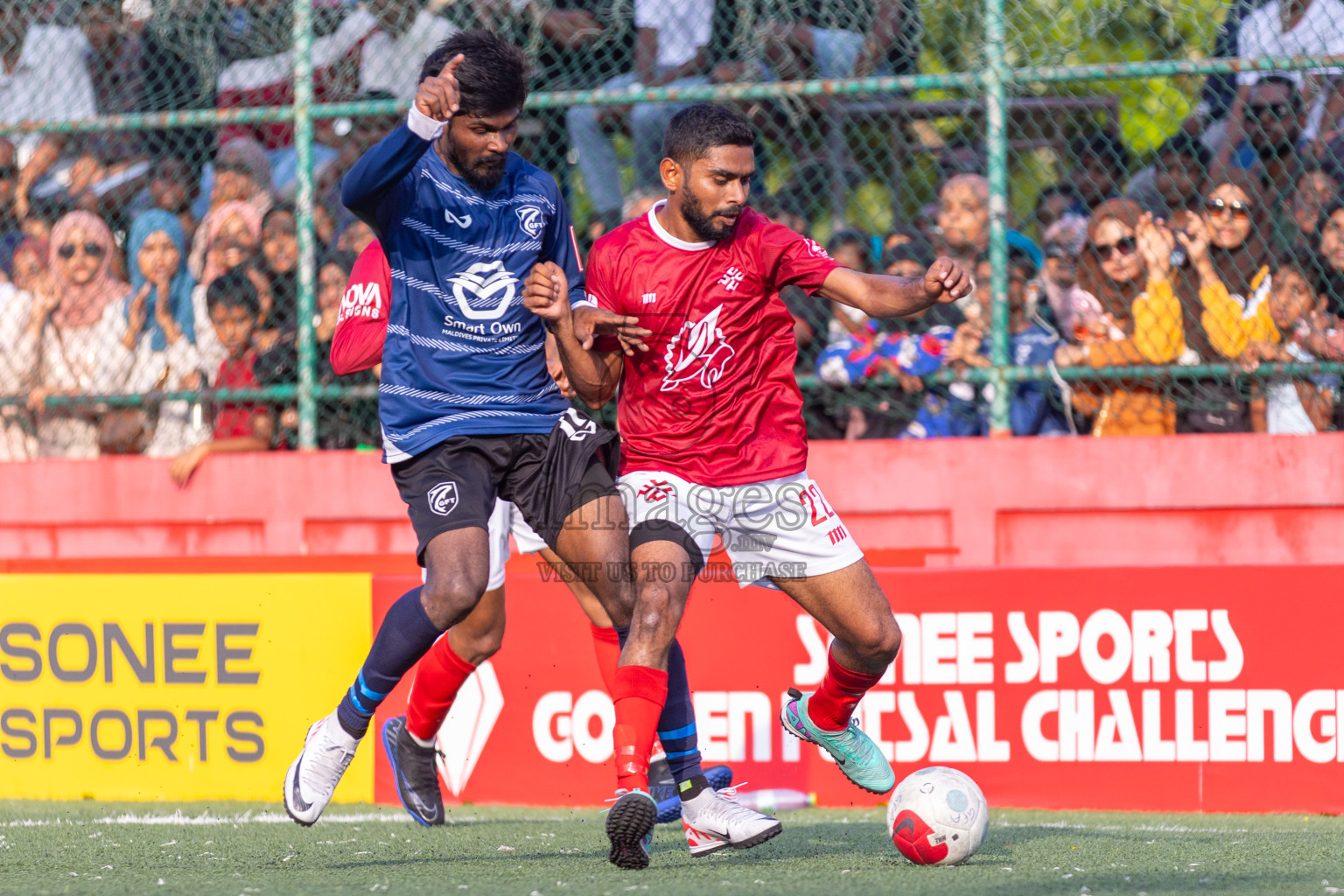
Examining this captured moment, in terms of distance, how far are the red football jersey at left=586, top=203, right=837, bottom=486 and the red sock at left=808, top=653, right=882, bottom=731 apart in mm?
634

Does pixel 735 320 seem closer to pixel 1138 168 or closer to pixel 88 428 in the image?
pixel 1138 168

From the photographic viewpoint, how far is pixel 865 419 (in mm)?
7090

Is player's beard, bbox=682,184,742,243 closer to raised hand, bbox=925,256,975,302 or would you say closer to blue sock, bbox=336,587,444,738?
raised hand, bbox=925,256,975,302

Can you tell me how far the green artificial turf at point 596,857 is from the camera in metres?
3.96

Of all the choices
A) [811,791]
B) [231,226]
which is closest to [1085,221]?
[811,791]

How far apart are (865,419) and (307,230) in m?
2.83

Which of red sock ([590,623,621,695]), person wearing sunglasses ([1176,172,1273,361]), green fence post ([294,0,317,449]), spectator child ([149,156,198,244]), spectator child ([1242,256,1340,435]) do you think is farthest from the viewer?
spectator child ([149,156,198,244])

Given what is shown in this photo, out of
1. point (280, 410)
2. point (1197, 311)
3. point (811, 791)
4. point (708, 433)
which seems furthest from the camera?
point (280, 410)

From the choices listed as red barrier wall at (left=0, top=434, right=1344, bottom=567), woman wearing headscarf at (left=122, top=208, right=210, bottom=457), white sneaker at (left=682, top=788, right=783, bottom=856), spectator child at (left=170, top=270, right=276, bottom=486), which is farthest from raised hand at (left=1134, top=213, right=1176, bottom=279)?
→ woman wearing headscarf at (left=122, top=208, right=210, bottom=457)

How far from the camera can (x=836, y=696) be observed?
15.1 feet

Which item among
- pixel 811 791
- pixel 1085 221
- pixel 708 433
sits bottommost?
pixel 811 791

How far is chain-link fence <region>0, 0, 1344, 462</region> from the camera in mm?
6523

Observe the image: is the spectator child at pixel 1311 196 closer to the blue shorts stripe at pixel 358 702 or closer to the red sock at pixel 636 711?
the red sock at pixel 636 711

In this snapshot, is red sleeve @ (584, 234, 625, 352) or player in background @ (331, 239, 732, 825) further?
player in background @ (331, 239, 732, 825)
